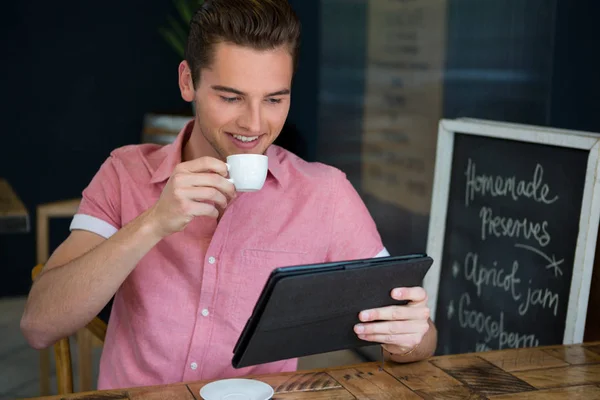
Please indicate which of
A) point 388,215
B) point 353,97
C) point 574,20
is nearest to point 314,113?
point 353,97

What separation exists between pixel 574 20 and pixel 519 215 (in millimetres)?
527

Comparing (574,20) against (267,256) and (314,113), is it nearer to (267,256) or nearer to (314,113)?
(267,256)

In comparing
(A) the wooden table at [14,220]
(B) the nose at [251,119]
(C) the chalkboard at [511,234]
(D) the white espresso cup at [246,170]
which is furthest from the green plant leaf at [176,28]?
(D) the white espresso cup at [246,170]

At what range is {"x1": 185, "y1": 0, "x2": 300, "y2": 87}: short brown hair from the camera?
1536 millimetres

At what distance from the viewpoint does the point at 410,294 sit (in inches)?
52.4

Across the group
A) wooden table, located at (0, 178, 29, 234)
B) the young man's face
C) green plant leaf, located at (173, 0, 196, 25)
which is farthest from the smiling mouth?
green plant leaf, located at (173, 0, 196, 25)

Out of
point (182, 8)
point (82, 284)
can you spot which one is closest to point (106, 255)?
point (82, 284)

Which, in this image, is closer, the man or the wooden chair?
the man

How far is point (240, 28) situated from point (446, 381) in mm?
744

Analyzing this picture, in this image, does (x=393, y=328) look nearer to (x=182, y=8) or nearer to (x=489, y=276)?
(x=489, y=276)

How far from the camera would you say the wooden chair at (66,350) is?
1.62m

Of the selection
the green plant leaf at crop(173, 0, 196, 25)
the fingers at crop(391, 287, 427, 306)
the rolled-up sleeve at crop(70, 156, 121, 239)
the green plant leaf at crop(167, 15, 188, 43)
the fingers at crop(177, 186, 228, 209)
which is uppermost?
the green plant leaf at crop(173, 0, 196, 25)

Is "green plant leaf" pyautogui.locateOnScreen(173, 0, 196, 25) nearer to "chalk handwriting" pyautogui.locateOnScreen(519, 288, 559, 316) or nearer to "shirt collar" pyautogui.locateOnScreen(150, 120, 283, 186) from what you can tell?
"shirt collar" pyautogui.locateOnScreen(150, 120, 283, 186)

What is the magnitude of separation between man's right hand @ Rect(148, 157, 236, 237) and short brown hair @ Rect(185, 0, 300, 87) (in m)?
0.30
